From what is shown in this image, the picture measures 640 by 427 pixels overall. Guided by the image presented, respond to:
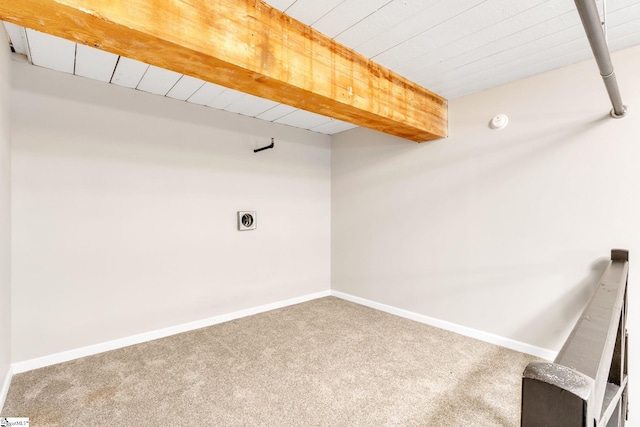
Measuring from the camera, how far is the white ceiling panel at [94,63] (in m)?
1.94

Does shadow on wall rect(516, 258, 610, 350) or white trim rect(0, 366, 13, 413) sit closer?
white trim rect(0, 366, 13, 413)

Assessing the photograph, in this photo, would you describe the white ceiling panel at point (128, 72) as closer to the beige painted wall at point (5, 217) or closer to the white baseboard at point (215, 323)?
the beige painted wall at point (5, 217)

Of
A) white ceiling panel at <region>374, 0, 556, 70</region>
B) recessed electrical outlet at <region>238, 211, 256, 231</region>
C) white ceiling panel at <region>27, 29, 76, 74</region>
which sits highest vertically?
white ceiling panel at <region>374, 0, 556, 70</region>

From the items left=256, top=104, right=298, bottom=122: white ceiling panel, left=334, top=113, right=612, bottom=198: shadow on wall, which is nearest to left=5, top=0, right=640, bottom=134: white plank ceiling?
left=334, top=113, right=612, bottom=198: shadow on wall

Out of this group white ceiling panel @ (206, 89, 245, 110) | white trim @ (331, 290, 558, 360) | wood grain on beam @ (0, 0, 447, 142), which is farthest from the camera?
white ceiling panel @ (206, 89, 245, 110)

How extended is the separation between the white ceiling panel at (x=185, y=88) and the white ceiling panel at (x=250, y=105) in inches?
15.2

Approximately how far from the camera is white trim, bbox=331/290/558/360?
2.29m

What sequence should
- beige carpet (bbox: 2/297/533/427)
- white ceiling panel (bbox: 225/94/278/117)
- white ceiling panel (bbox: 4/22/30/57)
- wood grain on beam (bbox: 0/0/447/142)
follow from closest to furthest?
1. wood grain on beam (bbox: 0/0/447/142)
2. beige carpet (bbox: 2/297/533/427)
3. white ceiling panel (bbox: 4/22/30/57)
4. white ceiling panel (bbox: 225/94/278/117)

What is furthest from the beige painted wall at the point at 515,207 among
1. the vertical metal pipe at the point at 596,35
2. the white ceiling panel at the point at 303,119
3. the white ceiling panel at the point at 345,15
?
the white ceiling panel at the point at 345,15

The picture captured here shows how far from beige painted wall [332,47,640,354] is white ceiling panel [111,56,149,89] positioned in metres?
2.31

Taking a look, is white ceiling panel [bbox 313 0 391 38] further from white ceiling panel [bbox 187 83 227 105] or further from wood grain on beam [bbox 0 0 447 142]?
white ceiling panel [bbox 187 83 227 105]

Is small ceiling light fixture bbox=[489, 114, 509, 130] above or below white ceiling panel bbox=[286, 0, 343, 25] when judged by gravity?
below

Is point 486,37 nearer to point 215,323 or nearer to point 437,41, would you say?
point 437,41

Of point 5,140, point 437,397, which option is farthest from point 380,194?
point 5,140
